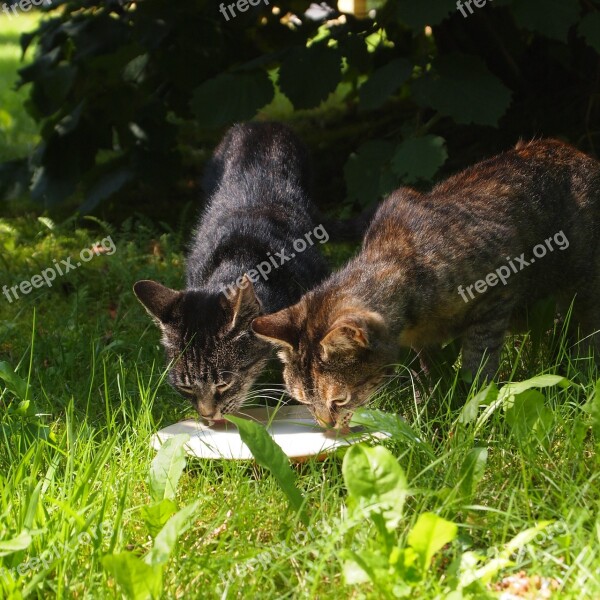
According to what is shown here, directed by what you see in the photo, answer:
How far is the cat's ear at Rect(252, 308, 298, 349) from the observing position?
11.7 feet

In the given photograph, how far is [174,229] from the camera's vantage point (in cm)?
666

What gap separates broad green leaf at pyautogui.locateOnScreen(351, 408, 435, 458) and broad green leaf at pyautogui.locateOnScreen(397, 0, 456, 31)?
236 centimetres

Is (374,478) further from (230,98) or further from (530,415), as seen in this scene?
(230,98)

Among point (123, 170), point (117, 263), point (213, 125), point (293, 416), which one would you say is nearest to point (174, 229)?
point (123, 170)

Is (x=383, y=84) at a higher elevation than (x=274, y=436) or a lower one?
higher

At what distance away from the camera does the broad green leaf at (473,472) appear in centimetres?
284

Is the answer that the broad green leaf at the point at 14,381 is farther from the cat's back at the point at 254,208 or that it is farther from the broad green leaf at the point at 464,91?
the broad green leaf at the point at 464,91

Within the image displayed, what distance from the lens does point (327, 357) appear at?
11.7 feet

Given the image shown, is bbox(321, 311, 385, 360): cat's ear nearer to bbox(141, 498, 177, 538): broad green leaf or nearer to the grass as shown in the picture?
the grass

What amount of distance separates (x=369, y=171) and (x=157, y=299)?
68.7 inches

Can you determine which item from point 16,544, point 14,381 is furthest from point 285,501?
point 14,381

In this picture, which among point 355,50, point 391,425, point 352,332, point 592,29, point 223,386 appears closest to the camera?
point 391,425

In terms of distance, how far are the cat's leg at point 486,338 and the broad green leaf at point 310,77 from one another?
1.88 m

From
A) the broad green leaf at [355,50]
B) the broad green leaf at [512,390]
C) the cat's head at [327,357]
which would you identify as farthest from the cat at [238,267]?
the broad green leaf at [512,390]
